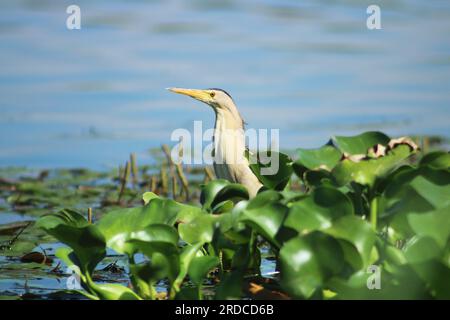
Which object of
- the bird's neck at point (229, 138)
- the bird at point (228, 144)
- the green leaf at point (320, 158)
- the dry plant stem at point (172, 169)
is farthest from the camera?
the dry plant stem at point (172, 169)

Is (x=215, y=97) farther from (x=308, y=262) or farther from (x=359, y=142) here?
(x=308, y=262)

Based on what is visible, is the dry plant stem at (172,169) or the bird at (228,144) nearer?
the bird at (228,144)

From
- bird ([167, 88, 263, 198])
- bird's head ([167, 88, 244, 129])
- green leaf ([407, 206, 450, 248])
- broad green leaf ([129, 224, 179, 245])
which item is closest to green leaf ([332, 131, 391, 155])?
green leaf ([407, 206, 450, 248])

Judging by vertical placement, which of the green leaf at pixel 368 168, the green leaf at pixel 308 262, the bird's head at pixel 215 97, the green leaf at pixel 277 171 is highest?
the bird's head at pixel 215 97

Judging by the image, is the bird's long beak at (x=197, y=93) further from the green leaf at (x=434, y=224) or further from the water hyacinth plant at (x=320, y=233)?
the green leaf at (x=434, y=224)

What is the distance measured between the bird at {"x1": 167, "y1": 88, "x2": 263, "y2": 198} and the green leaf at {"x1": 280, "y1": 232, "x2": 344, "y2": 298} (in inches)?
102

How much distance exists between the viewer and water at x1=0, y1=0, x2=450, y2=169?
12.7 meters

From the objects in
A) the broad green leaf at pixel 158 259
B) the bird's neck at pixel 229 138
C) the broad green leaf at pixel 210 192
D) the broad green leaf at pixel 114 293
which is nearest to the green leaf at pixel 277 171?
the broad green leaf at pixel 210 192

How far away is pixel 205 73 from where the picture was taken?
47.0 feet

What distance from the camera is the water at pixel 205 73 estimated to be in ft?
41.5

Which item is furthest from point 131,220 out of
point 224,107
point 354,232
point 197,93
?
point 197,93

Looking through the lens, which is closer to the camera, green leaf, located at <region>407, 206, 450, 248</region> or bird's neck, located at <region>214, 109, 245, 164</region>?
green leaf, located at <region>407, 206, 450, 248</region>

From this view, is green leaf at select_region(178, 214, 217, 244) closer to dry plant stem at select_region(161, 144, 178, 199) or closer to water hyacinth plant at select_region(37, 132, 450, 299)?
water hyacinth plant at select_region(37, 132, 450, 299)
